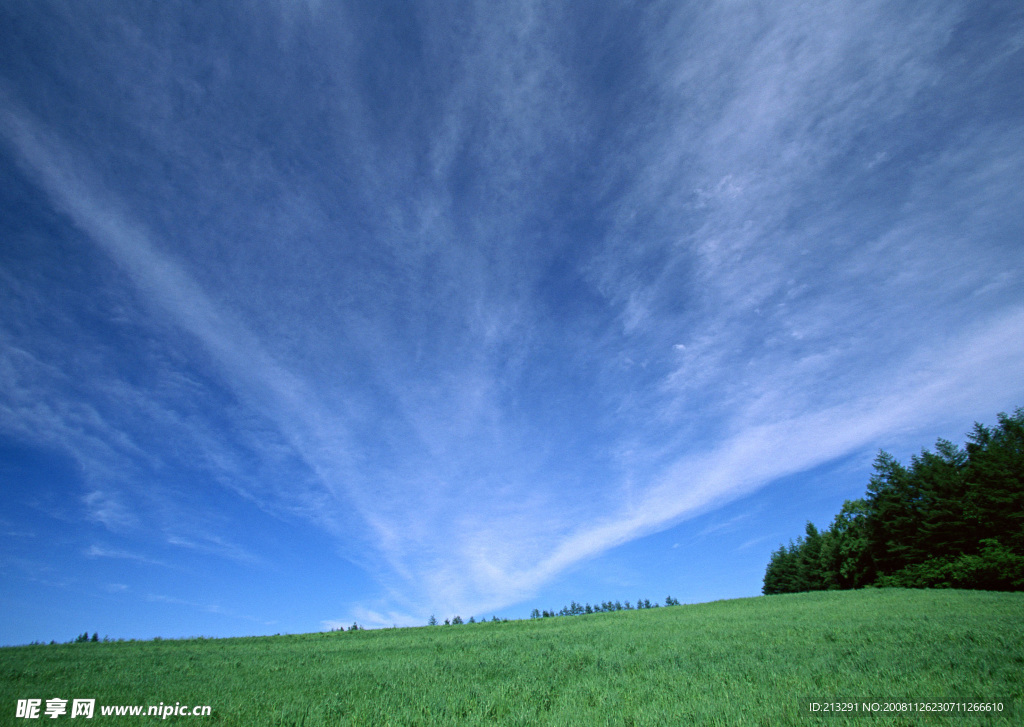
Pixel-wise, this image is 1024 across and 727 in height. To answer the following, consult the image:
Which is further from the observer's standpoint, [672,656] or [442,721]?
[672,656]

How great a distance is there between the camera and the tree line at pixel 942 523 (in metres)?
38.4

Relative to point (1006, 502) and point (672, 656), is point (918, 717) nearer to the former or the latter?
point (672, 656)

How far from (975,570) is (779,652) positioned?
45112 mm

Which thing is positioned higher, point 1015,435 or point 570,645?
point 1015,435

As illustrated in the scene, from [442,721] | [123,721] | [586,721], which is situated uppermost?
[123,721]

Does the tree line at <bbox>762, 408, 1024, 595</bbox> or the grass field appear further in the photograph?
the tree line at <bbox>762, 408, 1024, 595</bbox>

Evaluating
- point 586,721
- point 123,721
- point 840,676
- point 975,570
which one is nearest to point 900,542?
point 975,570

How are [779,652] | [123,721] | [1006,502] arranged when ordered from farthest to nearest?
[1006,502] < [779,652] < [123,721]

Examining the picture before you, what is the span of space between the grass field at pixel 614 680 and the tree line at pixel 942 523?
3042 centimetres

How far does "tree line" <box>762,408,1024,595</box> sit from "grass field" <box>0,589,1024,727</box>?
3042 centimetres

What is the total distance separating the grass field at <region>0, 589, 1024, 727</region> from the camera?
26.5 ft

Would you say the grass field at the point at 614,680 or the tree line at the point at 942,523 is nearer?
the grass field at the point at 614,680

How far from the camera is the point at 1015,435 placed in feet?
146

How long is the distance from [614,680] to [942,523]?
187 feet
